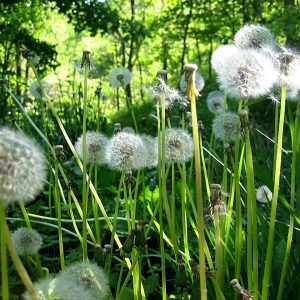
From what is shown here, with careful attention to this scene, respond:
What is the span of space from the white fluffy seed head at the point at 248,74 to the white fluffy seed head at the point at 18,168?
2.23ft

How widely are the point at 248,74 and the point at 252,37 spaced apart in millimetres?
595

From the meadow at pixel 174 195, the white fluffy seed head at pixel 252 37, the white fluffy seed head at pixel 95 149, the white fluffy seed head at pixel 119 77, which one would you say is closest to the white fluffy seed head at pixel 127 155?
the meadow at pixel 174 195

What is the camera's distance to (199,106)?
27.1 ft

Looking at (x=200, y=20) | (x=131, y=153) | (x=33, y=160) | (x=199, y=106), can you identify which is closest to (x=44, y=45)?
(x=199, y=106)

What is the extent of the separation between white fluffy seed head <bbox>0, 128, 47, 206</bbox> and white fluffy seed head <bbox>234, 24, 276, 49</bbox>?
3.86 ft

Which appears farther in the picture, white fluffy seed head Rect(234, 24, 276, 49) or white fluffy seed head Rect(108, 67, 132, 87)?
white fluffy seed head Rect(108, 67, 132, 87)

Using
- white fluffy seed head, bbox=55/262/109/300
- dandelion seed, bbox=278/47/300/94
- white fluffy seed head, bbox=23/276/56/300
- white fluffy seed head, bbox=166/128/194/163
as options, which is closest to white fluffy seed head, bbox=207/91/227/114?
white fluffy seed head, bbox=166/128/194/163

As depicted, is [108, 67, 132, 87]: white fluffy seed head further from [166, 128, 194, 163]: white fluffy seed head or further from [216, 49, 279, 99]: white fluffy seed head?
[216, 49, 279, 99]: white fluffy seed head

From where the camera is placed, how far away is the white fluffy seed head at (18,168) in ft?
2.66

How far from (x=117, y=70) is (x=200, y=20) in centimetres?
835

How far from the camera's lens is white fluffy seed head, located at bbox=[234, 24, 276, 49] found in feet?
6.26

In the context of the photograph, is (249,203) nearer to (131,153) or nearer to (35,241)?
(131,153)

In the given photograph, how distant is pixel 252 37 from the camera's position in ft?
6.40

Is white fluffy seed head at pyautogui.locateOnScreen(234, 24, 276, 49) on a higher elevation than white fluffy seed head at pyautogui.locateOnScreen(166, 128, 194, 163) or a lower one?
higher
